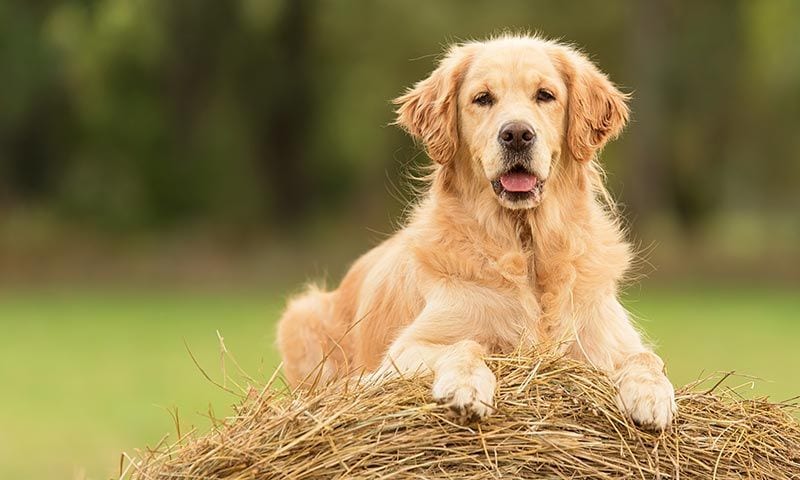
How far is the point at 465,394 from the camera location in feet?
14.1

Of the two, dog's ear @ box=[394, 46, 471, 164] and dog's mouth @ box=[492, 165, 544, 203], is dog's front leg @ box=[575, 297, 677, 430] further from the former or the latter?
dog's ear @ box=[394, 46, 471, 164]

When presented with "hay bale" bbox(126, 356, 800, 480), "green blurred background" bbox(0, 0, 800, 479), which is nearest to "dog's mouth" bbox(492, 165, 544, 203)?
"hay bale" bbox(126, 356, 800, 480)

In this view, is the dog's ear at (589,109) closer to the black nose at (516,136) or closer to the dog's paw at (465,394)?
the black nose at (516,136)

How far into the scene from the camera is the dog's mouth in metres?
5.39

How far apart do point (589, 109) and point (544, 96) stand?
29cm

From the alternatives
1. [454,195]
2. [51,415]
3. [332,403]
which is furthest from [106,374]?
[332,403]

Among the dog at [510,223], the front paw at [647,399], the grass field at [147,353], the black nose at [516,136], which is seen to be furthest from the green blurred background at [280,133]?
the front paw at [647,399]

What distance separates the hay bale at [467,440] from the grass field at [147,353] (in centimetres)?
259

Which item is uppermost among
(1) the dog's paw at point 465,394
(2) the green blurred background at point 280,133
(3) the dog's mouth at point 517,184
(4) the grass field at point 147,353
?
(2) the green blurred background at point 280,133

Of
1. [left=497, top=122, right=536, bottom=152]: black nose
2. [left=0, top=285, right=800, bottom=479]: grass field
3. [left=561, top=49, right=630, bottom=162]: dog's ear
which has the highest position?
[left=0, top=285, right=800, bottom=479]: grass field

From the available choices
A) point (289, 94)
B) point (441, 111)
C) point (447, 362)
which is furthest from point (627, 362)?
point (289, 94)

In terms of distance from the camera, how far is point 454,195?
5.79 m

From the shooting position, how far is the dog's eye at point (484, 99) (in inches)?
219

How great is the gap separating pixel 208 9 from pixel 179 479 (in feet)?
70.3
